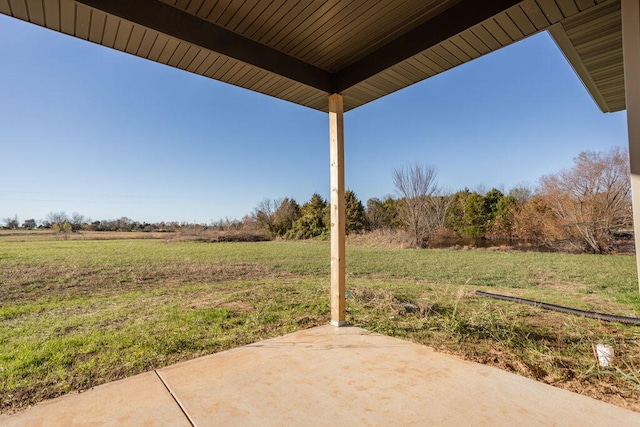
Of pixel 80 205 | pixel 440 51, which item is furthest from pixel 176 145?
→ pixel 440 51

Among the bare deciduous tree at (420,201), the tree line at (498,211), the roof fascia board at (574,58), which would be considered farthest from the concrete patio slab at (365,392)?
the bare deciduous tree at (420,201)

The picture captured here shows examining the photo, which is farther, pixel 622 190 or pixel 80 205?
pixel 622 190

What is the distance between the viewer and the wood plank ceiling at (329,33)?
154 cm

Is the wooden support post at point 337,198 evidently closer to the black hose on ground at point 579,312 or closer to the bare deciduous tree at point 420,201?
the black hose on ground at point 579,312

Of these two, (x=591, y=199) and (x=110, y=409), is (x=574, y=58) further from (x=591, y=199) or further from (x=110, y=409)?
(x=591, y=199)

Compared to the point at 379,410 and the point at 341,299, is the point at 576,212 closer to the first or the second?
the point at 341,299

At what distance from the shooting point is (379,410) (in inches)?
53.7

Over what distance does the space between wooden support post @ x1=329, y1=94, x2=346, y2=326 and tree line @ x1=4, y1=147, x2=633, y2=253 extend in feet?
9.19

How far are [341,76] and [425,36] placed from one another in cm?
79

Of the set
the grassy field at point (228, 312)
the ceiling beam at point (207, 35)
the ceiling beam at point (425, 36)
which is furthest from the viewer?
the grassy field at point (228, 312)

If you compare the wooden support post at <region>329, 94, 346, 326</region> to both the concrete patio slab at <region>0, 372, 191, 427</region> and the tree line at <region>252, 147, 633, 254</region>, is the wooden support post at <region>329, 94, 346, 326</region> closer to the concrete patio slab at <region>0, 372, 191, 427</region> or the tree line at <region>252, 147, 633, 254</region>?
the concrete patio slab at <region>0, 372, 191, 427</region>

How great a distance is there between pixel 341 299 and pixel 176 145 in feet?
11.8

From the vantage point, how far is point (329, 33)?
6.48 feet

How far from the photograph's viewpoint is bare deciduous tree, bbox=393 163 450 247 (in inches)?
343
